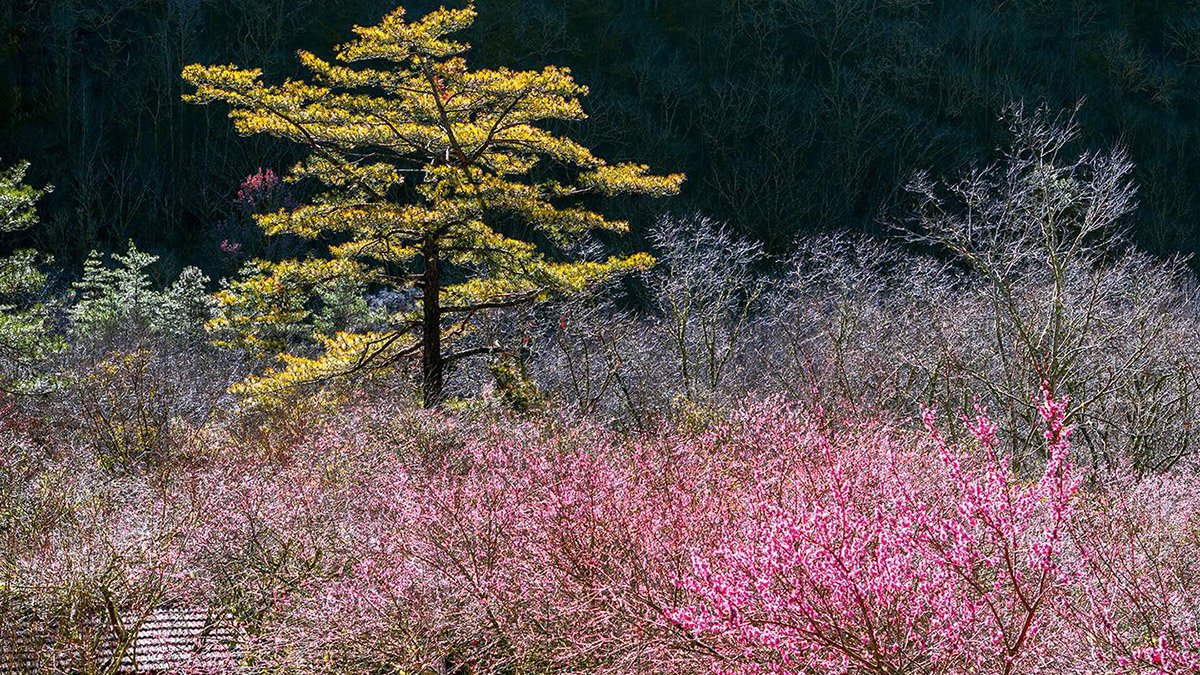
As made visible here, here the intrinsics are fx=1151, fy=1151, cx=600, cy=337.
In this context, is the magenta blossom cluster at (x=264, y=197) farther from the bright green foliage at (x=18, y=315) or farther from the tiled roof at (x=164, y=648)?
the tiled roof at (x=164, y=648)

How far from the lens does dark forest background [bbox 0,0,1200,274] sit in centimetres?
4491

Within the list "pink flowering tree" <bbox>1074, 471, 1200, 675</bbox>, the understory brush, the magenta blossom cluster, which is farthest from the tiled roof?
the magenta blossom cluster

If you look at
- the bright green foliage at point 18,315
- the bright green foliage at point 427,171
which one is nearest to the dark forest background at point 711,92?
the bright green foliage at point 18,315

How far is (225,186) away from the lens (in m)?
46.1

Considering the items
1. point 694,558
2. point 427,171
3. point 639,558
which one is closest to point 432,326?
point 427,171

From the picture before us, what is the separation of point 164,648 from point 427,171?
729cm

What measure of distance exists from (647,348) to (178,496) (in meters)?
15.8

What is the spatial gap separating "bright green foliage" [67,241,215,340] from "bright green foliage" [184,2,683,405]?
10.9 metres

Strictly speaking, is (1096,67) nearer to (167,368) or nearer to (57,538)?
(167,368)

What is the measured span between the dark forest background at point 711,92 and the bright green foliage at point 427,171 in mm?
30678

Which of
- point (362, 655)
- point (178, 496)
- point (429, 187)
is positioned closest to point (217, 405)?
point (429, 187)

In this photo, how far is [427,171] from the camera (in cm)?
1307

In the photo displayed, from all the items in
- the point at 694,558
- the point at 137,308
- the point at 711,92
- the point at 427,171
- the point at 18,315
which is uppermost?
the point at 711,92

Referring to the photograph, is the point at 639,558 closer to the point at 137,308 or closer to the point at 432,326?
the point at 432,326
